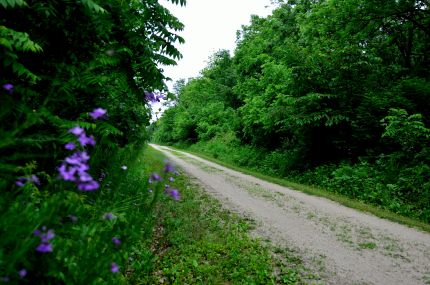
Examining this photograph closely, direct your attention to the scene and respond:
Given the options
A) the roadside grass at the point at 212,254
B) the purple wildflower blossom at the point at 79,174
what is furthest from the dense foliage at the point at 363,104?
the purple wildflower blossom at the point at 79,174

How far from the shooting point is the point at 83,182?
166cm

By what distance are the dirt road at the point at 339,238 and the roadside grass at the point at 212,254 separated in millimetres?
413

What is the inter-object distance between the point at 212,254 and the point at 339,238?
2599 millimetres

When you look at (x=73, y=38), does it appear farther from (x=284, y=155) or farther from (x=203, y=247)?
(x=284, y=155)

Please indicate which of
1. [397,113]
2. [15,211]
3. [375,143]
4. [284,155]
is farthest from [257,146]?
[15,211]

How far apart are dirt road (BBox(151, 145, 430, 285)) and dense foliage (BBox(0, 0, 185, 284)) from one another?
8.80 feet

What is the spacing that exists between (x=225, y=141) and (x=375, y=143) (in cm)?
1707

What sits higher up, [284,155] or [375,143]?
[375,143]

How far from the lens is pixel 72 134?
299 centimetres

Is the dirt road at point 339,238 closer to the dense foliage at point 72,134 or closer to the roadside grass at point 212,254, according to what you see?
the roadside grass at point 212,254

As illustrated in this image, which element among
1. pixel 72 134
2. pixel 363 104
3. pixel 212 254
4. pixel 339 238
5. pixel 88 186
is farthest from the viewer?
pixel 363 104

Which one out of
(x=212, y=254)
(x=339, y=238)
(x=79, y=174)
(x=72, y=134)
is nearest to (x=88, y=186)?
(x=79, y=174)

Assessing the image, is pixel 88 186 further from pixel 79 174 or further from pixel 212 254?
pixel 212 254

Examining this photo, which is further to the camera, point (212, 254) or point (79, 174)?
point (212, 254)
